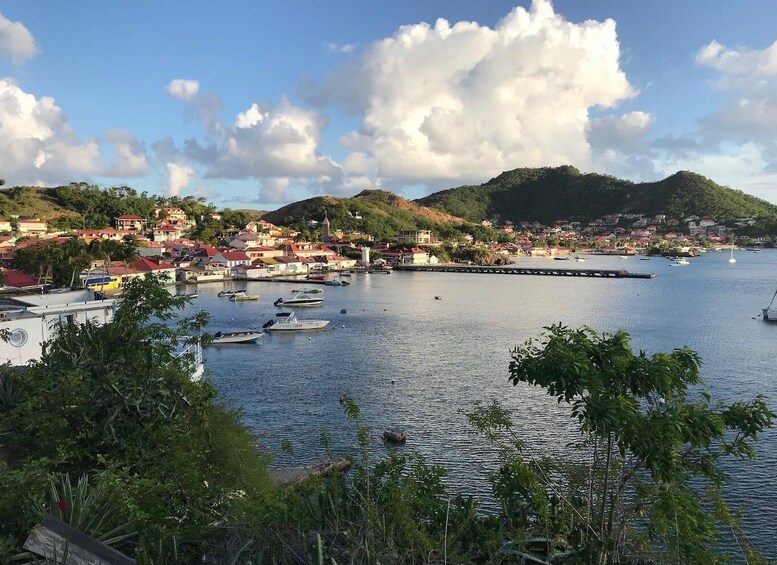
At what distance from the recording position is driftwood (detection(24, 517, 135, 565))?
5.21 meters

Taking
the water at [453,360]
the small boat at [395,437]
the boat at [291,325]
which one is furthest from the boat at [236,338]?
the small boat at [395,437]

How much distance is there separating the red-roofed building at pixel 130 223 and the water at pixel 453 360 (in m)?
37.7

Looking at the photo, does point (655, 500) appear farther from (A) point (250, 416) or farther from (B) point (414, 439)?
(A) point (250, 416)

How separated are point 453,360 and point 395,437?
11247mm

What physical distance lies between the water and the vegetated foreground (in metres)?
6.14

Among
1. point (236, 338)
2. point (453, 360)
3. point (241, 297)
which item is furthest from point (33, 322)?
point (241, 297)

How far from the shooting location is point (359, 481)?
6430mm

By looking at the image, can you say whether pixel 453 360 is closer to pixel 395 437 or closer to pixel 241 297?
pixel 395 437

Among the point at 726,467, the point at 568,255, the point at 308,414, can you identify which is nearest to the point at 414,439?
the point at 308,414

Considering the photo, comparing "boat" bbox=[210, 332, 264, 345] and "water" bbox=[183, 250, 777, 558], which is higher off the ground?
"boat" bbox=[210, 332, 264, 345]

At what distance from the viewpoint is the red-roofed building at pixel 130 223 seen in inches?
3472

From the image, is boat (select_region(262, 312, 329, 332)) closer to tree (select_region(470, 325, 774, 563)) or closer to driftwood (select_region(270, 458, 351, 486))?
driftwood (select_region(270, 458, 351, 486))

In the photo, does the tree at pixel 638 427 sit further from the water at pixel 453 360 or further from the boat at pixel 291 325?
the boat at pixel 291 325

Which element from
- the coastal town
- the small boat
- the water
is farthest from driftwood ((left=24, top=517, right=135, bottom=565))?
the coastal town
